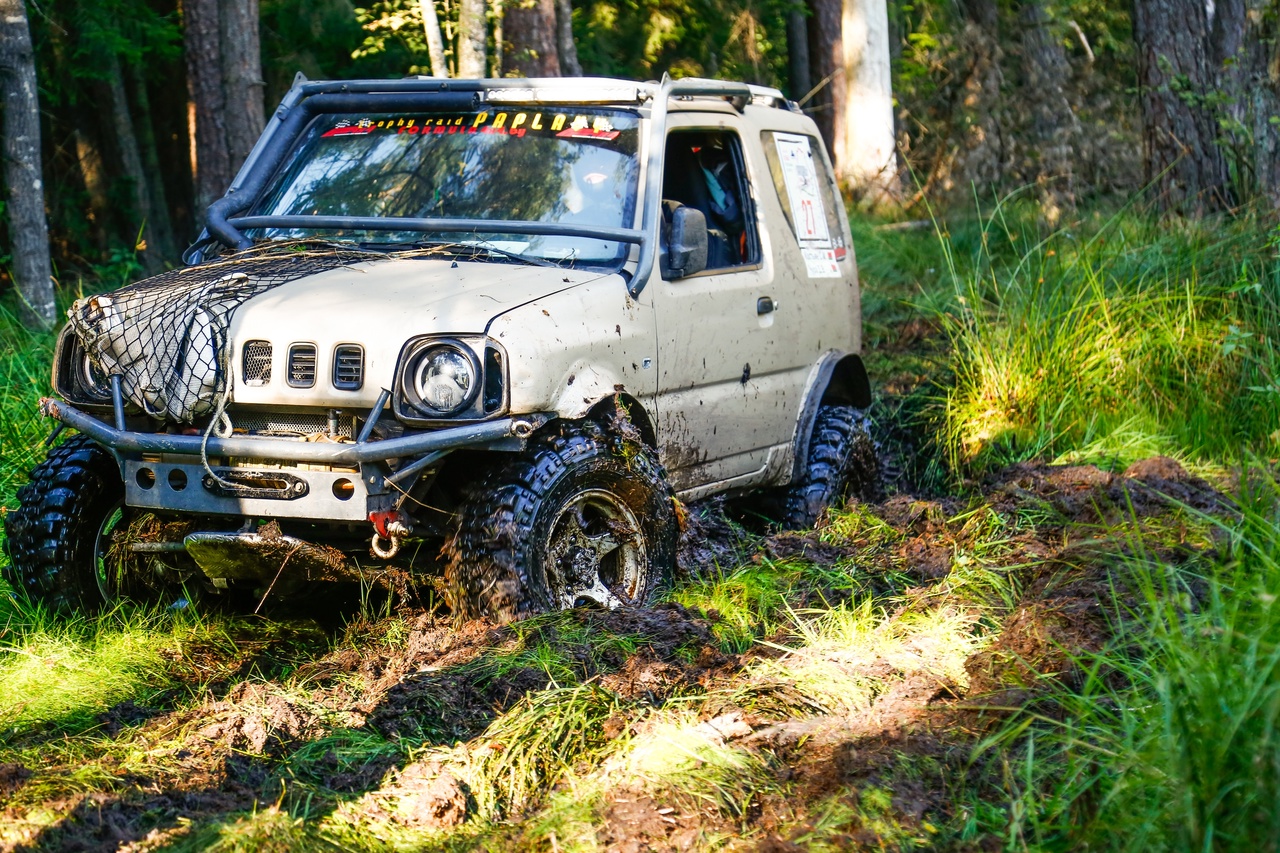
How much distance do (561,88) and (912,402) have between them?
10.8ft

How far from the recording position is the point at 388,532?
14.0 ft

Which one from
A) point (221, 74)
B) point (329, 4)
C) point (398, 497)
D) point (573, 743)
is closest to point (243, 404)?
point (398, 497)

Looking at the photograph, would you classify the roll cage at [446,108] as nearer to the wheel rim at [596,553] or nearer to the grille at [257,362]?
the wheel rim at [596,553]

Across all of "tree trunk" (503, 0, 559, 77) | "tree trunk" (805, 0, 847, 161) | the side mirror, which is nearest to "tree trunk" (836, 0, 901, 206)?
"tree trunk" (805, 0, 847, 161)

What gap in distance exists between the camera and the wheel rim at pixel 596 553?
467 cm

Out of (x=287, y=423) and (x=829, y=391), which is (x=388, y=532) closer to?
(x=287, y=423)

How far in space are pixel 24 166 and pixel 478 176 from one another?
543cm

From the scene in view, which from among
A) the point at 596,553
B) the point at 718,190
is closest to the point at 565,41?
the point at 718,190

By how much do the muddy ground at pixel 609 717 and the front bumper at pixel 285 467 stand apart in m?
0.55

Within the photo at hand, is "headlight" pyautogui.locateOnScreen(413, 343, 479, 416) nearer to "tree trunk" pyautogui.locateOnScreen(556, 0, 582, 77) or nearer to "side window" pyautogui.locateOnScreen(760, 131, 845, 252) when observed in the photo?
"side window" pyautogui.locateOnScreen(760, 131, 845, 252)

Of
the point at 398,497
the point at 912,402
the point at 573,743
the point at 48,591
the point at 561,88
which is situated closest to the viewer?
the point at 573,743

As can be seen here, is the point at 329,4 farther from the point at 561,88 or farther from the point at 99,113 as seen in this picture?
the point at 561,88

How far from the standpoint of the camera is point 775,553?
5.61 m

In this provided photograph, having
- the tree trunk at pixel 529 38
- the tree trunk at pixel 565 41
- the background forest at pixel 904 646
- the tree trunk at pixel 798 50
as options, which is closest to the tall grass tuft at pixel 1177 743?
the background forest at pixel 904 646
